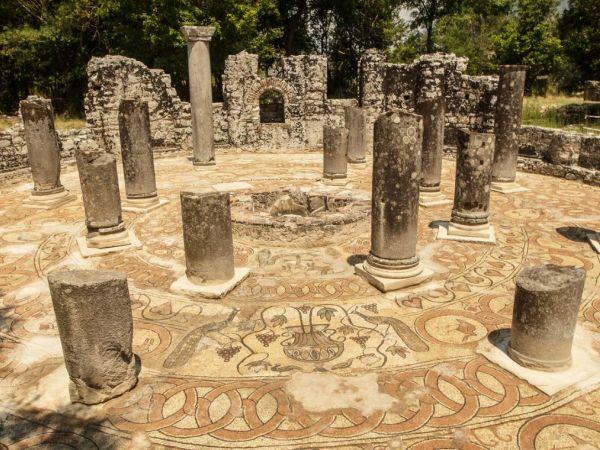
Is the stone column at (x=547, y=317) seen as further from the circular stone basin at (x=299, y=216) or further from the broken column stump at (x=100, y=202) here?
the broken column stump at (x=100, y=202)

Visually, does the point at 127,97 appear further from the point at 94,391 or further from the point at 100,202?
the point at 94,391

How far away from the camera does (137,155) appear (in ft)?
38.2

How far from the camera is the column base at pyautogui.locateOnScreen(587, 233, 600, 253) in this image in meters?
8.97

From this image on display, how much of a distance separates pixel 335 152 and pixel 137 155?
5.49m

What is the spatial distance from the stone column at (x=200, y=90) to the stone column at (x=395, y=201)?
10.4m

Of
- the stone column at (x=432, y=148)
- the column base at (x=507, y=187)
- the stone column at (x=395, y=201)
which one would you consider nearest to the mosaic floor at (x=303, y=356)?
the stone column at (x=395, y=201)

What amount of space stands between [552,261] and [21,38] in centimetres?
2472

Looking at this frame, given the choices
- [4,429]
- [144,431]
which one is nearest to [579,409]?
[144,431]

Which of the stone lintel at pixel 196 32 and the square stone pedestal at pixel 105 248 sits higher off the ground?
the stone lintel at pixel 196 32

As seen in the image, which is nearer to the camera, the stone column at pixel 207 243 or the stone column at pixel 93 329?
the stone column at pixel 93 329

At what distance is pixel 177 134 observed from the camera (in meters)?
20.0

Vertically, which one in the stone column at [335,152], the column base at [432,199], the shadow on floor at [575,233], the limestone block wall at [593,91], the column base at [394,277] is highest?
the limestone block wall at [593,91]

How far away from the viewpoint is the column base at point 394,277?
288 inches

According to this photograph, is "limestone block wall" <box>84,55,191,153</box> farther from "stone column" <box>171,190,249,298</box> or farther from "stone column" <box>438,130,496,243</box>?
"stone column" <box>438,130,496,243</box>
